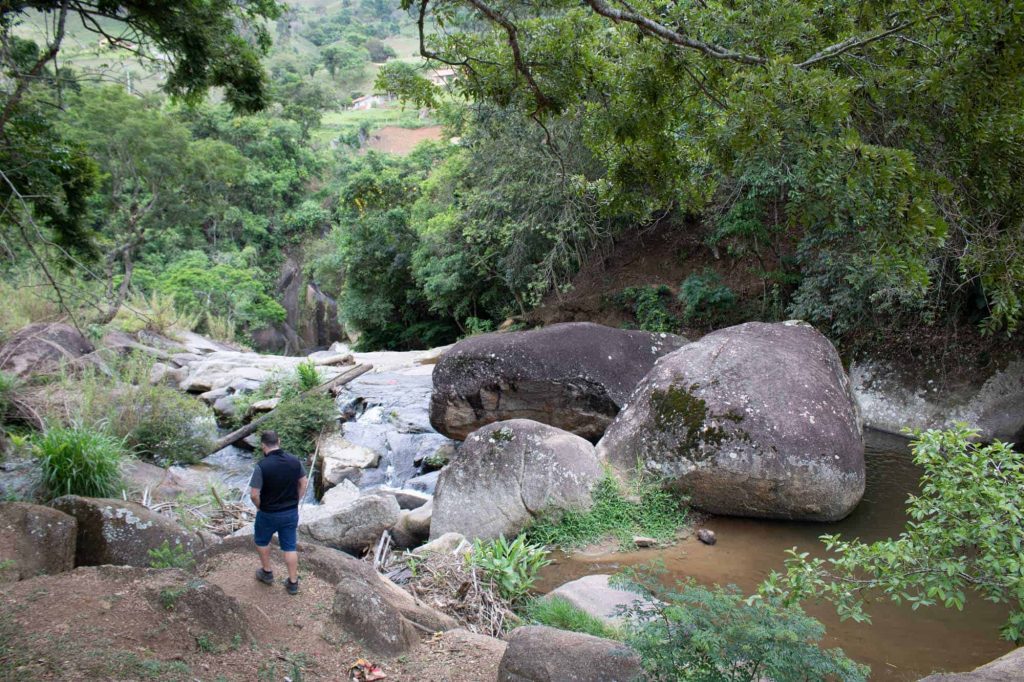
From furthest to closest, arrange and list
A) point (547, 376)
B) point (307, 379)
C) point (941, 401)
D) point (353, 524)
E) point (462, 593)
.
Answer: point (307, 379) → point (941, 401) → point (547, 376) → point (353, 524) → point (462, 593)

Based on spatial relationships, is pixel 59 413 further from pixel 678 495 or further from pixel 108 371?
pixel 678 495

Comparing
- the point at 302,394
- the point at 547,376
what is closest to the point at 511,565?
the point at 547,376

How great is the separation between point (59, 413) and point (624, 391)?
812 cm

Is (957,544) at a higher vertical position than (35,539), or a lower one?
higher

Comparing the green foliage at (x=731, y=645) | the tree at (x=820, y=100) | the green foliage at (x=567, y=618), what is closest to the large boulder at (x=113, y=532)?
the green foliage at (x=567, y=618)

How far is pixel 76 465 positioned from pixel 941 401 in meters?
12.1

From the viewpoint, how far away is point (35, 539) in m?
4.98

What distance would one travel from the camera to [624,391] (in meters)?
10.5

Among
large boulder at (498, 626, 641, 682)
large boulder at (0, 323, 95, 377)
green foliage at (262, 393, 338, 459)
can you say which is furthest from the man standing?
large boulder at (0, 323, 95, 377)

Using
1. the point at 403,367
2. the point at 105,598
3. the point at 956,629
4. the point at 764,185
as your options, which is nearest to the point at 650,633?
the point at 105,598

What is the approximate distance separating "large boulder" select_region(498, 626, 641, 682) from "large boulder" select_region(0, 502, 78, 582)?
10.5ft

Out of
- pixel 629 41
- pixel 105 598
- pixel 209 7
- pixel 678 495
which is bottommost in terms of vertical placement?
pixel 678 495

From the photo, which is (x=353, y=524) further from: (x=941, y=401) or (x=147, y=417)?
(x=941, y=401)

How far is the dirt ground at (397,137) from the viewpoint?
49.5 metres
